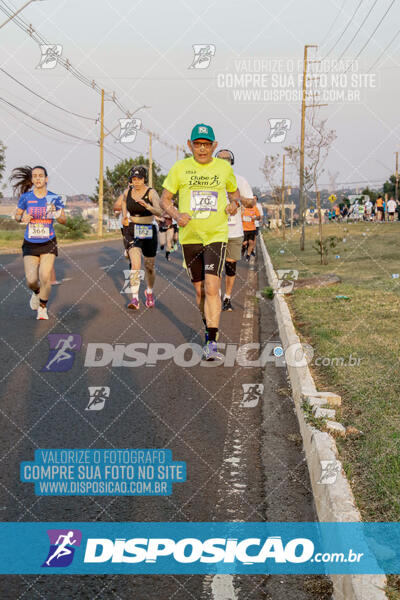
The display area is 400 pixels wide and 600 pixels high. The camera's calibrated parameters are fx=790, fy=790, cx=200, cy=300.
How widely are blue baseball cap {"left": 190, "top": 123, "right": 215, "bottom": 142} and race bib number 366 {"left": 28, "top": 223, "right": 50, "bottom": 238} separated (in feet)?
11.7

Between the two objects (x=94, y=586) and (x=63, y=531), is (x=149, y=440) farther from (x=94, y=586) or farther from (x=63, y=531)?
(x=94, y=586)

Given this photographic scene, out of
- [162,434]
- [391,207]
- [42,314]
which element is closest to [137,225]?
[42,314]

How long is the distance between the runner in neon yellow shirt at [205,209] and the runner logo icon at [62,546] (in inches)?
169

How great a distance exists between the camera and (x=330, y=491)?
3.92 meters

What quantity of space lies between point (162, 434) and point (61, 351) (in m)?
3.28

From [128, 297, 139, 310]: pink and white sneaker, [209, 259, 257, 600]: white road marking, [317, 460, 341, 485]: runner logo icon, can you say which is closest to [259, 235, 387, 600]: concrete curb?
[317, 460, 341, 485]: runner logo icon

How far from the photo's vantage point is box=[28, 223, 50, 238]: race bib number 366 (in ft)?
34.6

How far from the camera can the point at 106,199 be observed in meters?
92.2

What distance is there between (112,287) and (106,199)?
78288mm

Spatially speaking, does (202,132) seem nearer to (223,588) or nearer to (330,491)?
(330,491)

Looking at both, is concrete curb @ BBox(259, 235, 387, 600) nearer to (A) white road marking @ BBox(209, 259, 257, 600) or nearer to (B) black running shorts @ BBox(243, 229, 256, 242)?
(A) white road marking @ BBox(209, 259, 257, 600)

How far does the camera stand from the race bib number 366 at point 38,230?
1055cm

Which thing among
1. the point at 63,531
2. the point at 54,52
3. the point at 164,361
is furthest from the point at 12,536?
the point at 54,52

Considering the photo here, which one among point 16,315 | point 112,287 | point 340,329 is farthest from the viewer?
point 112,287
